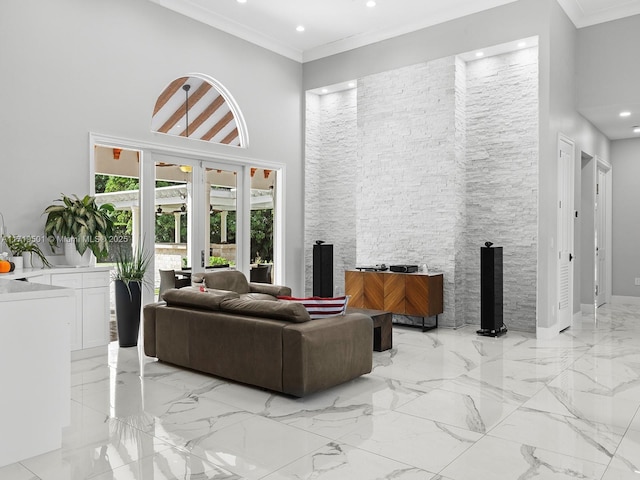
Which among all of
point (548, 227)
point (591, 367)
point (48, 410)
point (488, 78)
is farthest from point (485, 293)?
point (48, 410)

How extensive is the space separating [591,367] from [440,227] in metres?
2.65

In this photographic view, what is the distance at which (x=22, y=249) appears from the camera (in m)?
4.95

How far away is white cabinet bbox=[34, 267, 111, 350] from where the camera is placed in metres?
5.13

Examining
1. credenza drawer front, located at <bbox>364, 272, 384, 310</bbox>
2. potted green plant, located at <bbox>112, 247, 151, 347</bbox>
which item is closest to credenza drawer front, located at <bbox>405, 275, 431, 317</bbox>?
credenza drawer front, located at <bbox>364, 272, 384, 310</bbox>

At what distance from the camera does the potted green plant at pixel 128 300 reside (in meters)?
5.62

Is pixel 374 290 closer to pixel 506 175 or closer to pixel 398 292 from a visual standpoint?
pixel 398 292

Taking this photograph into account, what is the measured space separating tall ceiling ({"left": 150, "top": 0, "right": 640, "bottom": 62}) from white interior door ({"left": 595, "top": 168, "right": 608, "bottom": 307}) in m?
2.96

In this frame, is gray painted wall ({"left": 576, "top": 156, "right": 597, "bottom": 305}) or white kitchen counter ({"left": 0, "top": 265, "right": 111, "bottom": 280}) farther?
gray painted wall ({"left": 576, "top": 156, "right": 597, "bottom": 305})

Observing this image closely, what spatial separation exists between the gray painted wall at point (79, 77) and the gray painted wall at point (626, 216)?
6.57 meters

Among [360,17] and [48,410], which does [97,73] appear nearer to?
[360,17]

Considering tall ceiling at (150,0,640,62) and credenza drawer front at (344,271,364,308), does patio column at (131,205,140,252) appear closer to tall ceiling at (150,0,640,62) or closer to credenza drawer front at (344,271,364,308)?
tall ceiling at (150,0,640,62)

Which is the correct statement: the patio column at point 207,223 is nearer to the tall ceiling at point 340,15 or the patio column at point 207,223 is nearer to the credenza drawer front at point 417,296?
the tall ceiling at point 340,15

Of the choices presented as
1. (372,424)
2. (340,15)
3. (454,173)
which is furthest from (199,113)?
(372,424)

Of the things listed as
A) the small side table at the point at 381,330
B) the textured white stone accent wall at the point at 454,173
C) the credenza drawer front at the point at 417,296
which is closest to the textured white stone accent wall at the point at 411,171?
the textured white stone accent wall at the point at 454,173
